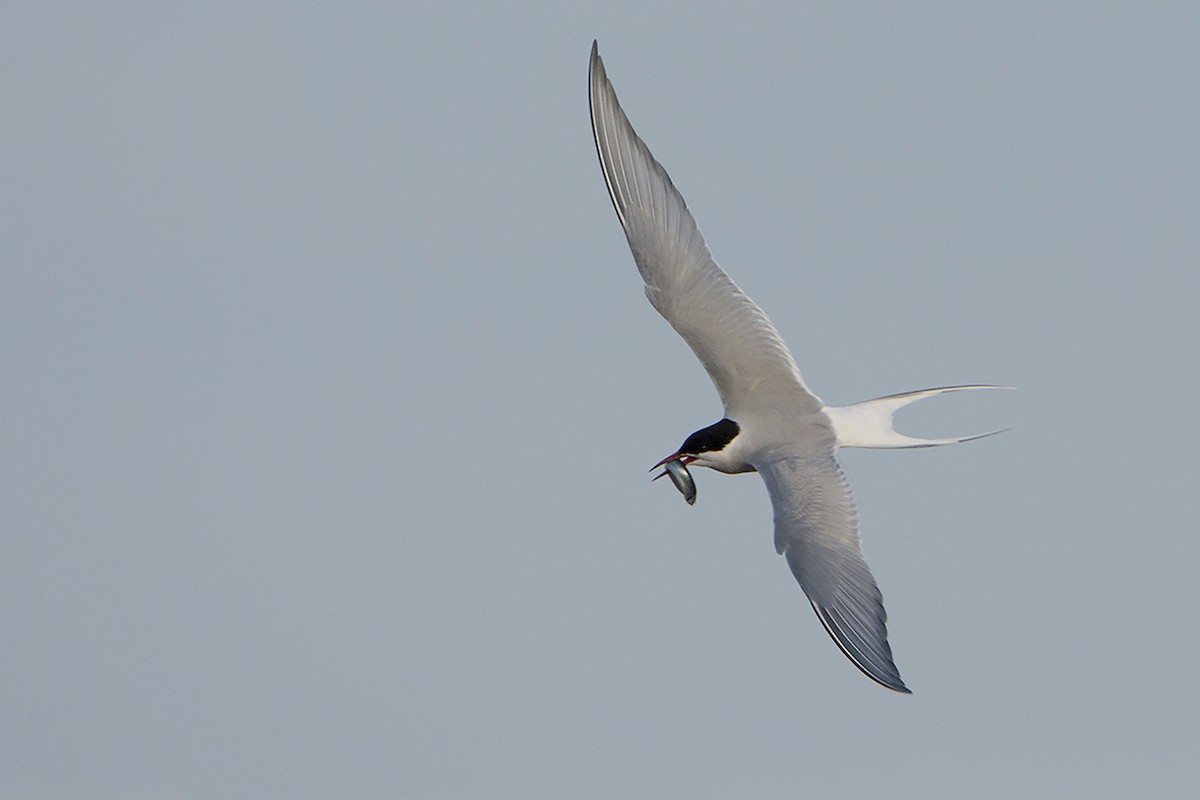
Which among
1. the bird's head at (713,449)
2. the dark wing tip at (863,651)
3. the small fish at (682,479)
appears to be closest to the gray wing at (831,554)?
the dark wing tip at (863,651)

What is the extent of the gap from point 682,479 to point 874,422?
1.41m

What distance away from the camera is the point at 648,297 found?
12461mm

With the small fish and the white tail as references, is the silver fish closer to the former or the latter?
the small fish

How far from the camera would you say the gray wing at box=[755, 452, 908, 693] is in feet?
35.4

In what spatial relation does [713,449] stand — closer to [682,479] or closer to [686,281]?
[682,479]

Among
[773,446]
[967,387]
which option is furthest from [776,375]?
[967,387]

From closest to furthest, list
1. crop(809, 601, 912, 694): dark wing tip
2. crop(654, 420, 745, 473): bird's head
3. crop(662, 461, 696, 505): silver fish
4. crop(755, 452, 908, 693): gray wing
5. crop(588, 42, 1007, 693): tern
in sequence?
crop(809, 601, 912, 694): dark wing tip < crop(755, 452, 908, 693): gray wing < crop(588, 42, 1007, 693): tern < crop(654, 420, 745, 473): bird's head < crop(662, 461, 696, 505): silver fish

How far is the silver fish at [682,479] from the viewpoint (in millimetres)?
13109

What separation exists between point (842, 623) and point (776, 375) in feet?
7.25

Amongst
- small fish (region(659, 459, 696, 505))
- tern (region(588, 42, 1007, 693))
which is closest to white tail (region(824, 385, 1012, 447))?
tern (region(588, 42, 1007, 693))

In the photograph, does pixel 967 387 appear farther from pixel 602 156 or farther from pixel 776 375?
pixel 602 156

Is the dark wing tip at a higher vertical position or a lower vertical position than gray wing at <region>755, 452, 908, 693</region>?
lower

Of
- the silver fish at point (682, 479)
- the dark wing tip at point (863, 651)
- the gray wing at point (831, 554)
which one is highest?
the silver fish at point (682, 479)

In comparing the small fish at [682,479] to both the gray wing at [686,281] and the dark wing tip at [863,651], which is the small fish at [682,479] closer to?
the gray wing at [686,281]
